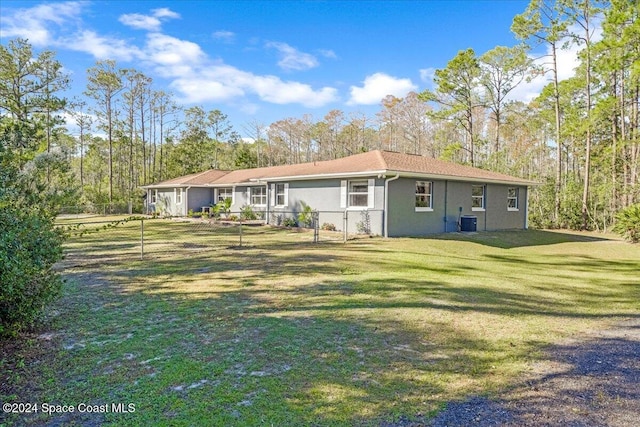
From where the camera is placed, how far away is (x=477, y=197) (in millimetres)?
17828

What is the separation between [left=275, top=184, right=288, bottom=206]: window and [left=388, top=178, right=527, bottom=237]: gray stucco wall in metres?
6.55

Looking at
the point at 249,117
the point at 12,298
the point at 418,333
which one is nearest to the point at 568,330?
the point at 418,333

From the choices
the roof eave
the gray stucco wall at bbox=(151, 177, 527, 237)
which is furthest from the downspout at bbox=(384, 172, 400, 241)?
the roof eave

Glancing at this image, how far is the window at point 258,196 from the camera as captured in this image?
22031 mm

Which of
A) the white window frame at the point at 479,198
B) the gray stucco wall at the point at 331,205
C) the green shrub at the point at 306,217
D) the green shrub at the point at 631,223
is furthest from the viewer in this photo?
the white window frame at the point at 479,198

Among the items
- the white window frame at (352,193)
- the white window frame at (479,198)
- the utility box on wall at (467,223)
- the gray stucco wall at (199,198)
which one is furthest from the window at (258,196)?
the white window frame at (479,198)

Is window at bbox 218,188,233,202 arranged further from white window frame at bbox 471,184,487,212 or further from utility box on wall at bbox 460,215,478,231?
white window frame at bbox 471,184,487,212

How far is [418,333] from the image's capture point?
4.68 meters

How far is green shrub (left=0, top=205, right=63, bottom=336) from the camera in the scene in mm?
3578

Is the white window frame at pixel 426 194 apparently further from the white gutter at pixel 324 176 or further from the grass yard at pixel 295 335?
the grass yard at pixel 295 335

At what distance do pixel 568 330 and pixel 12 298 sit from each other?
6346mm

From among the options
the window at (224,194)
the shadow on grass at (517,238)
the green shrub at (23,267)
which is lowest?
the shadow on grass at (517,238)

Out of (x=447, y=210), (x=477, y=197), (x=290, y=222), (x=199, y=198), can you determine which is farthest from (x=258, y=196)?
(x=477, y=197)

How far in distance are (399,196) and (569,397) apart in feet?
39.0
